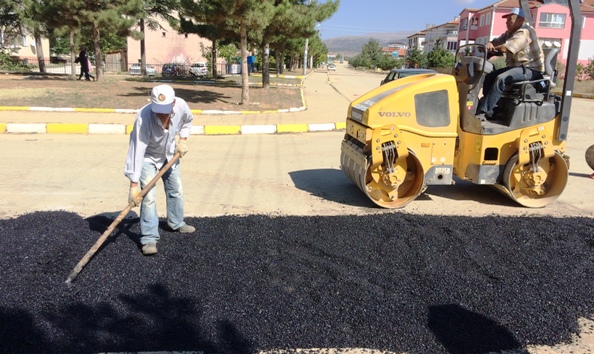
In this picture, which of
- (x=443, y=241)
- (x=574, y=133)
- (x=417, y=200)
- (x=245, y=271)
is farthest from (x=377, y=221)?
(x=574, y=133)

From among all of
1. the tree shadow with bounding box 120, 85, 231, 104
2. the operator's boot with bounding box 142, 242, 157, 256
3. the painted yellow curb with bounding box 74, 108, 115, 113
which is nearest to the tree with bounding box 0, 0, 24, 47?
the tree shadow with bounding box 120, 85, 231, 104

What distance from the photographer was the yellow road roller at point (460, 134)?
551 cm

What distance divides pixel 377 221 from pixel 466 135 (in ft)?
5.39

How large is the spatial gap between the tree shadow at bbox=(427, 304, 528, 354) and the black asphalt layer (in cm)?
1

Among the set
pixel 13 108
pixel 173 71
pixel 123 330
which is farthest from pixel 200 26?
pixel 123 330

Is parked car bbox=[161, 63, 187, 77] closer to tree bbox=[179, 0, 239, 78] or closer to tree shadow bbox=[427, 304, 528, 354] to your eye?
tree bbox=[179, 0, 239, 78]

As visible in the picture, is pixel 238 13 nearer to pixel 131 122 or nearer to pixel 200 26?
pixel 131 122

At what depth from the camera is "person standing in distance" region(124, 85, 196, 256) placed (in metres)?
4.02

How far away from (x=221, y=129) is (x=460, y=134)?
7026mm

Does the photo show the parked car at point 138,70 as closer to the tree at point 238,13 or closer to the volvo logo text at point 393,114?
the tree at point 238,13

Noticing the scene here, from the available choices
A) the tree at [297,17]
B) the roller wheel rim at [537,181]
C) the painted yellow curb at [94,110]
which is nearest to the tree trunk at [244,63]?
the tree at [297,17]

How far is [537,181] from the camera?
19.1 ft

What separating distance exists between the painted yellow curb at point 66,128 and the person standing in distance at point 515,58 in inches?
348

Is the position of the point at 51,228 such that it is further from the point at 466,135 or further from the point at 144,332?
the point at 466,135
